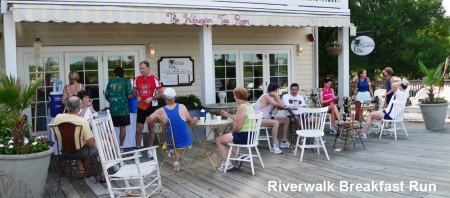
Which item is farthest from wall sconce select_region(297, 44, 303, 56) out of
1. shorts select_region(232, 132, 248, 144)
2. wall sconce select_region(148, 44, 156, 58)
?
shorts select_region(232, 132, 248, 144)

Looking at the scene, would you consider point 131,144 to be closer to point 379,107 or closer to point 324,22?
point 324,22

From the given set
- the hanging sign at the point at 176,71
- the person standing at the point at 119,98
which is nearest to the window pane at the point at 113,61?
the hanging sign at the point at 176,71

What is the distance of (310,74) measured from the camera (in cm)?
1052

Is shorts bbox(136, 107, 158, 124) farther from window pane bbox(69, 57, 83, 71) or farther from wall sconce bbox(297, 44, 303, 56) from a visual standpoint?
wall sconce bbox(297, 44, 303, 56)

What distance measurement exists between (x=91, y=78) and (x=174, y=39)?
1960 mm

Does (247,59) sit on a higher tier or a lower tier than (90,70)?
higher

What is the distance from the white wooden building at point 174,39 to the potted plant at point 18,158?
2.01m

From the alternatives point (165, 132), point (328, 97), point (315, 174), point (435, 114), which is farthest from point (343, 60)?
point (165, 132)

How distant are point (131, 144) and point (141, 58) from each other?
7.79 ft

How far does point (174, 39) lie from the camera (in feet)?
29.0

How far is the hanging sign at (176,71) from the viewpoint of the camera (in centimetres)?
870

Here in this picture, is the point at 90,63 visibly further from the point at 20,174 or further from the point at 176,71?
the point at 20,174


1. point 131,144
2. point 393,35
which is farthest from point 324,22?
point 393,35

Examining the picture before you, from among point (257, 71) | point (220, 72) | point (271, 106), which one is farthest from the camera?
point (257, 71)
